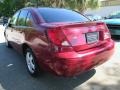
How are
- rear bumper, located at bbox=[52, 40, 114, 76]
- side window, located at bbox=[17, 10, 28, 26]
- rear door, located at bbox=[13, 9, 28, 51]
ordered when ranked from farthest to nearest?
side window, located at bbox=[17, 10, 28, 26] < rear door, located at bbox=[13, 9, 28, 51] < rear bumper, located at bbox=[52, 40, 114, 76]

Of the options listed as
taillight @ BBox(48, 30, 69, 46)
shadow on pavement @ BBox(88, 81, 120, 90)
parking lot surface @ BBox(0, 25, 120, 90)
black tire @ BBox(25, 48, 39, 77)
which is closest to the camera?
taillight @ BBox(48, 30, 69, 46)

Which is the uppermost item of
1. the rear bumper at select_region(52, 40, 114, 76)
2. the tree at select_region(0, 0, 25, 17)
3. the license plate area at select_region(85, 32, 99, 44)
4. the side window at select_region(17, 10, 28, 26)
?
the side window at select_region(17, 10, 28, 26)

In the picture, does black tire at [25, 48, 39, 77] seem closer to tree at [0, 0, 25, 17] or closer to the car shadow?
the car shadow

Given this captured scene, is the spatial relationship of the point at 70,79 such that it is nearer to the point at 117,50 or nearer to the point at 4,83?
the point at 4,83

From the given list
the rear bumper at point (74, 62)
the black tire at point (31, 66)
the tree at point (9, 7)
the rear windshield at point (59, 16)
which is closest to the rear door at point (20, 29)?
the black tire at point (31, 66)

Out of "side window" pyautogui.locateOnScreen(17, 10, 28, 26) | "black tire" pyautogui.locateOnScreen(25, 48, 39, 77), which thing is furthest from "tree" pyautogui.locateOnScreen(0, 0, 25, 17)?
"black tire" pyautogui.locateOnScreen(25, 48, 39, 77)

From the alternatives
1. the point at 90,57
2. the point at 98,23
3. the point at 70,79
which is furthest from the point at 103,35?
the point at 70,79

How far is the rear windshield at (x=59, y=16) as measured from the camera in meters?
5.12

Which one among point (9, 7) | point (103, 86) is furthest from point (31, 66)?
point (9, 7)

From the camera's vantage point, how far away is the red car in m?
4.05

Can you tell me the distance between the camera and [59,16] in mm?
5324

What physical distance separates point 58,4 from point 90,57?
84.1ft

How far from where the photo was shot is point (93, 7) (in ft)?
96.3

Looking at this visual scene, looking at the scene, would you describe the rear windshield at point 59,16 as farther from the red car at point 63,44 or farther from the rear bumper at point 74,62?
the rear bumper at point 74,62
